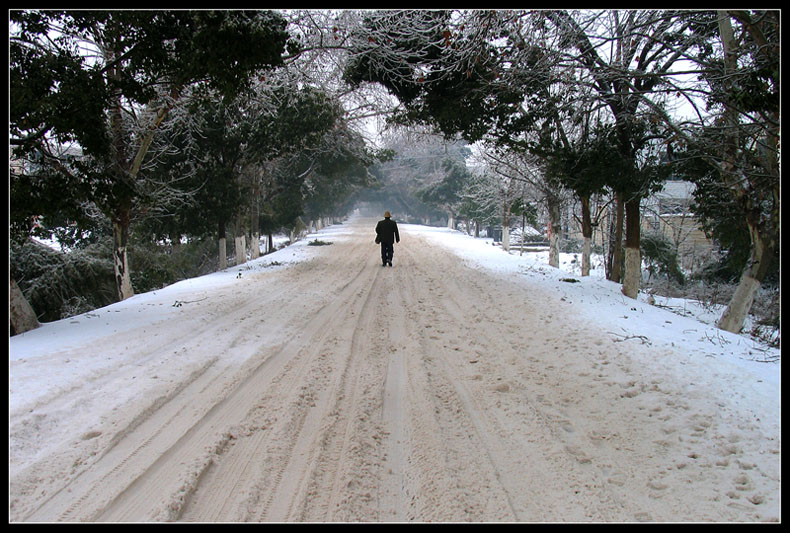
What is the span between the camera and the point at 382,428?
→ 362 cm

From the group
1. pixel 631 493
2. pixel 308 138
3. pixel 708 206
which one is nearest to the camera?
pixel 631 493

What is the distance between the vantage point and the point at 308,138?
52.8 feet

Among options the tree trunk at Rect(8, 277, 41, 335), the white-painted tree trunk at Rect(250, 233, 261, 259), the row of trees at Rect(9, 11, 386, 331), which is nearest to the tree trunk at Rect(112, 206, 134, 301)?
the row of trees at Rect(9, 11, 386, 331)

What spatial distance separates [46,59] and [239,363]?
16.8 ft

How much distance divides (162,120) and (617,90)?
37.4 ft

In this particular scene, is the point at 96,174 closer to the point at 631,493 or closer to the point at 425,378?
the point at 425,378

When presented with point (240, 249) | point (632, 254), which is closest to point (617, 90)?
point (632, 254)

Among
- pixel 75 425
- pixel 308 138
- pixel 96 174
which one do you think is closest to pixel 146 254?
pixel 308 138

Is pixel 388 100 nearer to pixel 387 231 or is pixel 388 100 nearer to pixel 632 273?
pixel 387 231

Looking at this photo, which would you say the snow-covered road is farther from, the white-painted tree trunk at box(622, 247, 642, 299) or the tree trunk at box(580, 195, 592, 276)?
the tree trunk at box(580, 195, 592, 276)

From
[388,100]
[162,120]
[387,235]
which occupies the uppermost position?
[388,100]

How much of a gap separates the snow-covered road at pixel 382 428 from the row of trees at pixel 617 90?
13.4ft

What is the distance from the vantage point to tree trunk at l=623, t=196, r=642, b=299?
39.4ft

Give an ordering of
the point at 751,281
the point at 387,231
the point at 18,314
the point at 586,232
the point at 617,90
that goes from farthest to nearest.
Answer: the point at 586,232 → the point at 387,231 → the point at 617,90 → the point at 751,281 → the point at 18,314
